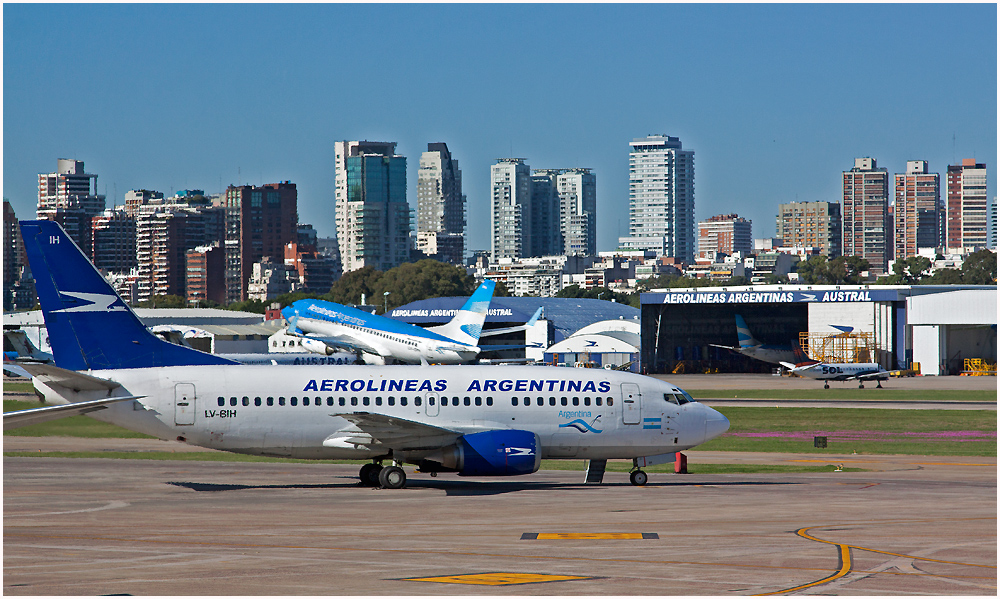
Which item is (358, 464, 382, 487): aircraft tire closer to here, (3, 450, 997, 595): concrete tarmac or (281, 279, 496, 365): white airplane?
(3, 450, 997, 595): concrete tarmac

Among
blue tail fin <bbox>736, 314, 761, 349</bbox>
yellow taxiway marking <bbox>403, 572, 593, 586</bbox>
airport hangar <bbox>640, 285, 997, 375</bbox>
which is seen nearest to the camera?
yellow taxiway marking <bbox>403, 572, 593, 586</bbox>

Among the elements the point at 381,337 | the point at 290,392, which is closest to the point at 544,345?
the point at 381,337

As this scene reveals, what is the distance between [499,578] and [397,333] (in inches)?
3352

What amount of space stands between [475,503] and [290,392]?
6.79 m

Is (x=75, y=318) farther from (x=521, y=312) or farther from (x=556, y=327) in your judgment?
(x=556, y=327)

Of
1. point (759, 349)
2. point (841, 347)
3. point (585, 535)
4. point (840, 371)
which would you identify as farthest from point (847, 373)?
point (585, 535)

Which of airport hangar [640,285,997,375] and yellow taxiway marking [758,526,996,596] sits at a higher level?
airport hangar [640,285,997,375]

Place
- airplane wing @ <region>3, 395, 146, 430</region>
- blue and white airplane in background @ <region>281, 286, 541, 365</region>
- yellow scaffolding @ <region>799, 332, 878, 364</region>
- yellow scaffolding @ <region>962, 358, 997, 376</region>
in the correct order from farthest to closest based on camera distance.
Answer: yellow scaffolding @ <region>799, 332, 878, 364</region>
yellow scaffolding @ <region>962, 358, 997, 376</region>
blue and white airplane in background @ <region>281, 286, 541, 365</region>
airplane wing @ <region>3, 395, 146, 430</region>

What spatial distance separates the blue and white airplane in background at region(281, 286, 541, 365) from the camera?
10288 centimetres

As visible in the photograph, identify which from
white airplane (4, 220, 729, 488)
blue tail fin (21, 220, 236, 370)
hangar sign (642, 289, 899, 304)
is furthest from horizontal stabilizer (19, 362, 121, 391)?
hangar sign (642, 289, 899, 304)

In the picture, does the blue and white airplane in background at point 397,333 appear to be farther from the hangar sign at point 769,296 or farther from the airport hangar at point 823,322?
the airport hangar at point 823,322

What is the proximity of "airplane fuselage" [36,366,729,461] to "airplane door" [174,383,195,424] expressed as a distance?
0.10ft

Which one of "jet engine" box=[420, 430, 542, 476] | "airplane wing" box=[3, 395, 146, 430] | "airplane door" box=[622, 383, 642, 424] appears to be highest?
"airplane wing" box=[3, 395, 146, 430]

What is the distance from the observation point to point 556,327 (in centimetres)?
15512
